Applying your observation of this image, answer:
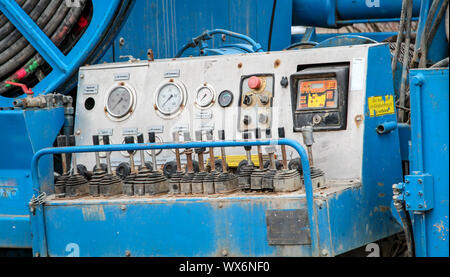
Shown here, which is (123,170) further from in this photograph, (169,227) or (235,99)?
(235,99)

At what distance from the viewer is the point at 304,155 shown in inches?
129

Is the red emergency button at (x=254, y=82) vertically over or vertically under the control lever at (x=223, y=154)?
over

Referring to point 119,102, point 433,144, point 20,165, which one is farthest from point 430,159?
point 20,165

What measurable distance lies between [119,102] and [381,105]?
1.44 metres

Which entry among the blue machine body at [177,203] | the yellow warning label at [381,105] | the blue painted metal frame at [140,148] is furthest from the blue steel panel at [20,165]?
the yellow warning label at [381,105]

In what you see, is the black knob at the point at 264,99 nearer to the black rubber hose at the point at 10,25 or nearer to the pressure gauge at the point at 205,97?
the pressure gauge at the point at 205,97

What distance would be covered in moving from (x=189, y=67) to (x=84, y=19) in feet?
2.41

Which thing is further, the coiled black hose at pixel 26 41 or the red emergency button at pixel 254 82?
the coiled black hose at pixel 26 41

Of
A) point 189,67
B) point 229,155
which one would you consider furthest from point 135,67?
point 229,155

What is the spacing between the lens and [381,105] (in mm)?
3857

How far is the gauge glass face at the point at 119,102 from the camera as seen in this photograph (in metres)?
4.25

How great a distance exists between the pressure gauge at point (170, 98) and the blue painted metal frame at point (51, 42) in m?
0.54
